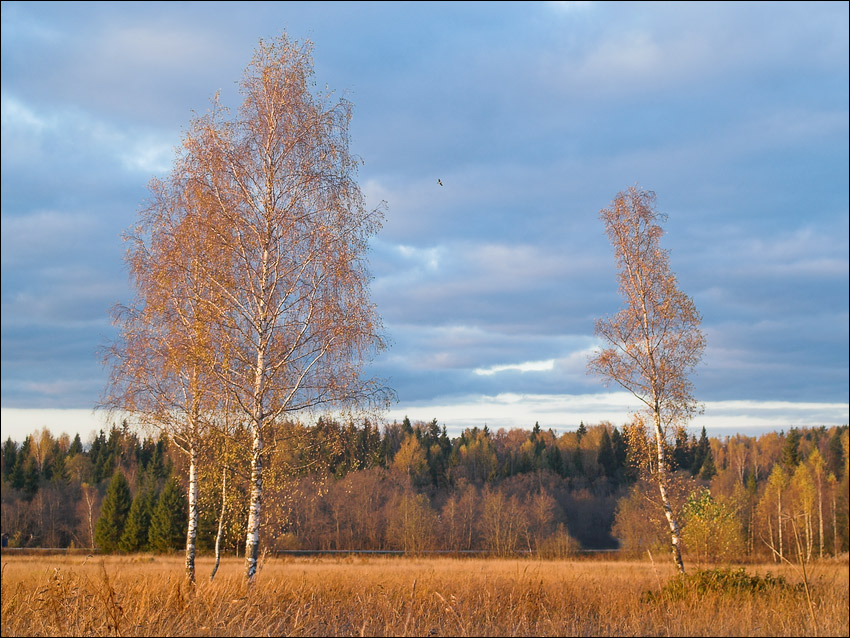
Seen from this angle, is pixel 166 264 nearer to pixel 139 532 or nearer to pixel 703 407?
pixel 703 407

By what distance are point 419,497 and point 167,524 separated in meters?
19.7

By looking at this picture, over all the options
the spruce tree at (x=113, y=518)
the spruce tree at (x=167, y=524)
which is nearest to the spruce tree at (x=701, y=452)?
the spruce tree at (x=167, y=524)

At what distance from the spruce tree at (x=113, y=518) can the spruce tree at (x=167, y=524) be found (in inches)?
149

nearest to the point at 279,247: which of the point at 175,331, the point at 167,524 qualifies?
the point at 175,331

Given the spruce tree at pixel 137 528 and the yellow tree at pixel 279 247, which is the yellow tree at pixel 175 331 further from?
the spruce tree at pixel 137 528

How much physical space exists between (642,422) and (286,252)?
1125cm

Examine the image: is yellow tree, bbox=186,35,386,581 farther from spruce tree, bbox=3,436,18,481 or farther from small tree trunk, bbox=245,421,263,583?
spruce tree, bbox=3,436,18,481

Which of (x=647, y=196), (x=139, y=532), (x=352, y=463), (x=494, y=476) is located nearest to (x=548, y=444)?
(x=494, y=476)

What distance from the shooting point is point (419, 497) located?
52.8m

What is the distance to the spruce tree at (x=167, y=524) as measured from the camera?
42803mm

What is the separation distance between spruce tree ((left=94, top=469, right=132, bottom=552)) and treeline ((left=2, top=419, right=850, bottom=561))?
94 mm

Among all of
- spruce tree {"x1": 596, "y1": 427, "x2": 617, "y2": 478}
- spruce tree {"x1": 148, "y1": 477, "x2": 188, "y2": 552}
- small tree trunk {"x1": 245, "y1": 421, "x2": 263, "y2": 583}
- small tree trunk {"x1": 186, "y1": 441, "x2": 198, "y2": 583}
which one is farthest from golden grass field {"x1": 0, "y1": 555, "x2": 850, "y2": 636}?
spruce tree {"x1": 596, "y1": 427, "x2": 617, "y2": 478}

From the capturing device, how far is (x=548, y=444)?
10312 centimetres

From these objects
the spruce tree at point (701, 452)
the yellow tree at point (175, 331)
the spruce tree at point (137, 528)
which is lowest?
the spruce tree at point (137, 528)
